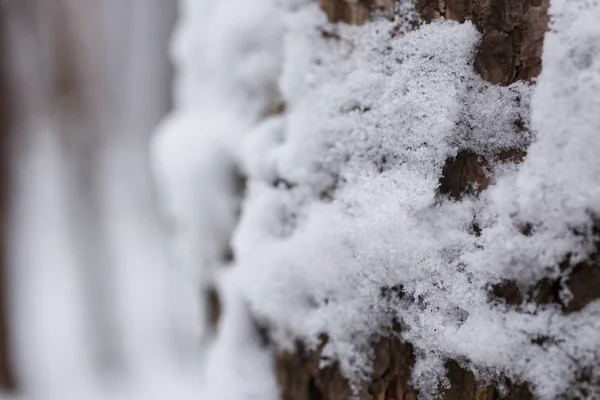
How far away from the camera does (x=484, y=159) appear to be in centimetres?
41

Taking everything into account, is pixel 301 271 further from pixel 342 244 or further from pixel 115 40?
pixel 115 40

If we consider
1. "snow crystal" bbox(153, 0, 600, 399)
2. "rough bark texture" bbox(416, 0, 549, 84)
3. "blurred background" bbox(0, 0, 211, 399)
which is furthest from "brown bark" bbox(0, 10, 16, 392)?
"rough bark texture" bbox(416, 0, 549, 84)

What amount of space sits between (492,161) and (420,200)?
68 mm

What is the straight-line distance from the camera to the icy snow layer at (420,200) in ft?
1.15

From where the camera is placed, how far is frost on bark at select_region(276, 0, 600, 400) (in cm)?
37

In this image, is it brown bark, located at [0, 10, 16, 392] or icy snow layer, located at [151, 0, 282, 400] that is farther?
brown bark, located at [0, 10, 16, 392]

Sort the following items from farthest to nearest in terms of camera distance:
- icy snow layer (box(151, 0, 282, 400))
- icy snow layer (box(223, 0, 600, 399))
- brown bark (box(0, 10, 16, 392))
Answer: brown bark (box(0, 10, 16, 392)), icy snow layer (box(151, 0, 282, 400)), icy snow layer (box(223, 0, 600, 399))

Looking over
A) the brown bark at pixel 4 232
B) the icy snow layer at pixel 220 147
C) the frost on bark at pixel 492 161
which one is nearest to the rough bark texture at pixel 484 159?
the frost on bark at pixel 492 161

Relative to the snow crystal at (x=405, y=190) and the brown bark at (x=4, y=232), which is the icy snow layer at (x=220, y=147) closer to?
the snow crystal at (x=405, y=190)

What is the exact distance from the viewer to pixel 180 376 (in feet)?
5.84

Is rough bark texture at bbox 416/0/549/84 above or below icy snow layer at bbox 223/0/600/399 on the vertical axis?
above

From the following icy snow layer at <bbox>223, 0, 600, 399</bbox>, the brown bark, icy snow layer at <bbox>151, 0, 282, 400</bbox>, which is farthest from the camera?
the brown bark

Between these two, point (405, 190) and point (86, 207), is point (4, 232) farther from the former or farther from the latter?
point (405, 190)

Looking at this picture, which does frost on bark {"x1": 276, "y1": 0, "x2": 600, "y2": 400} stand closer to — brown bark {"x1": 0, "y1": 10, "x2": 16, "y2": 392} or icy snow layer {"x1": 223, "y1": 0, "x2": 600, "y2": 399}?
icy snow layer {"x1": 223, "y1": 0, "x2": 600, "y2": 399}
